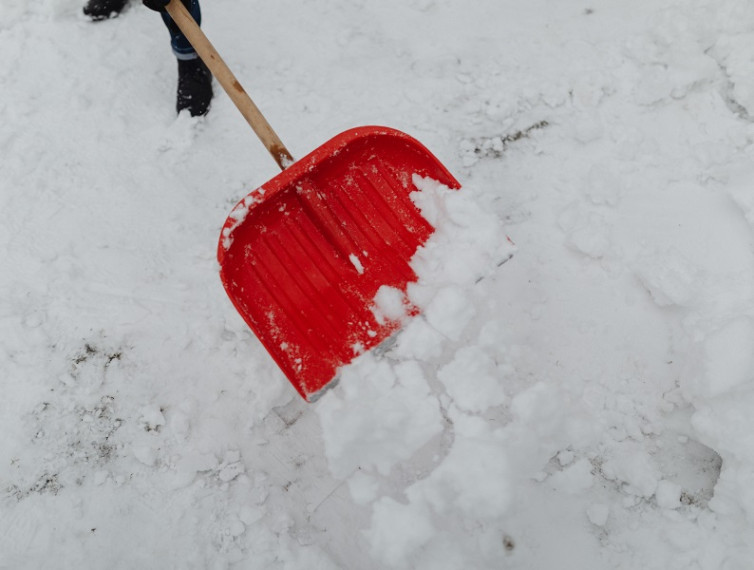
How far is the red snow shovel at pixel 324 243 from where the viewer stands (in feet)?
5.52

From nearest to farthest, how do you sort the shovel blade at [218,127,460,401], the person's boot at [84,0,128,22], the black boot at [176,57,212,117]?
the shovel blade at [218,127,460,401] → the black boot at [176,57,212,117] → the person's boot at [84,0,128,22]

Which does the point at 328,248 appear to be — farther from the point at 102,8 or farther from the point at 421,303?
the point at 102,8

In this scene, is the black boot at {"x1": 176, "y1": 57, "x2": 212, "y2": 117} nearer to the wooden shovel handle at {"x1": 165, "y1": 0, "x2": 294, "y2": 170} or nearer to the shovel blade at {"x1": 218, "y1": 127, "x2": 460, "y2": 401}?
the wooden shovel handle at {"x1": 165, "y1": 0, "x2": 294, "y2": 170}

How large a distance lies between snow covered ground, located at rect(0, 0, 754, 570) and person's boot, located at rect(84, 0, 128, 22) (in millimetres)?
67

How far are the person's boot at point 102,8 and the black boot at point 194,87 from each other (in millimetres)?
527

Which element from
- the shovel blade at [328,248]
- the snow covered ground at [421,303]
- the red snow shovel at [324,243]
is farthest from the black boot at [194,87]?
the shovel blade at [328,248]

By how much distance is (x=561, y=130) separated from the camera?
2.21 meters

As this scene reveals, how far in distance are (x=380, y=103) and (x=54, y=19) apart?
1501 millimetres

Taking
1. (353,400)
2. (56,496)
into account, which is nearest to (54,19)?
(56,496)

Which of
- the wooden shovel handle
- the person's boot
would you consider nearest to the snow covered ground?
the person's boot

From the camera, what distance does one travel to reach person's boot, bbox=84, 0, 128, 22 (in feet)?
7.96

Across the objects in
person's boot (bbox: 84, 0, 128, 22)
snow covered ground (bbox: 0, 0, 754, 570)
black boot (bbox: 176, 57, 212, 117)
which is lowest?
snow covered ground (bbox: 0, 0, 754, 570)

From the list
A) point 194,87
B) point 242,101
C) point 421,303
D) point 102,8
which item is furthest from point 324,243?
point 102,8

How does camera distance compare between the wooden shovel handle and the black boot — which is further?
the black boot
